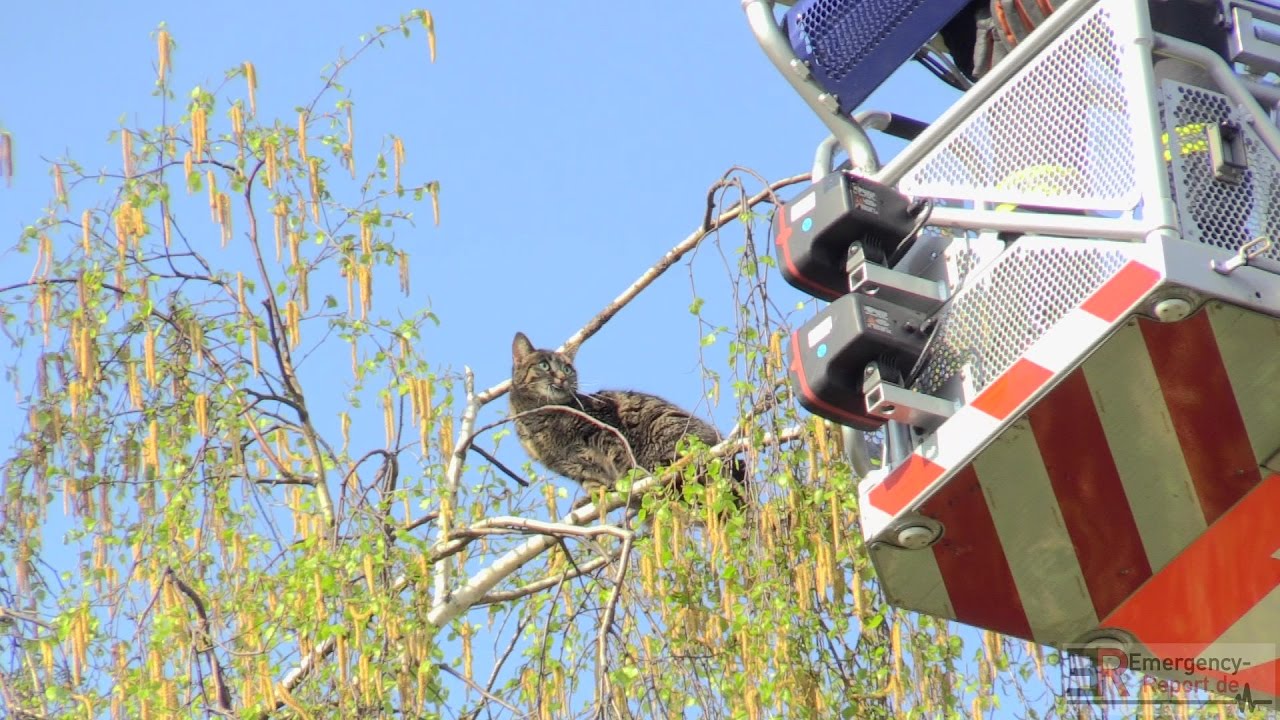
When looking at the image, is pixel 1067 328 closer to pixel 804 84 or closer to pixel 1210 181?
pixel 1210 181

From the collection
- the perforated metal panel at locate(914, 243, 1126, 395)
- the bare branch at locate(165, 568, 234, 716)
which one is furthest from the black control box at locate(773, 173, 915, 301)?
the bare branch at locate(165, 568, 234, 716)

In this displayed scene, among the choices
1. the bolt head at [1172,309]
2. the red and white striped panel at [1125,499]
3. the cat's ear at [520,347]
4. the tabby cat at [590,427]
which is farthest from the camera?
the cat's ear at [520,347]

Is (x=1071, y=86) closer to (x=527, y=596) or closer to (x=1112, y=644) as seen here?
(x=1112, y=644)

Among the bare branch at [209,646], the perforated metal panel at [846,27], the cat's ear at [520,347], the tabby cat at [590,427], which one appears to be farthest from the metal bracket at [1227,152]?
the cat's ear at [520,347]

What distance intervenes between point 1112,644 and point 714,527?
1.27 meters

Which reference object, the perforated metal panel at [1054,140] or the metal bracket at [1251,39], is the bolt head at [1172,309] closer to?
the perforated metal panel at [1054,140]

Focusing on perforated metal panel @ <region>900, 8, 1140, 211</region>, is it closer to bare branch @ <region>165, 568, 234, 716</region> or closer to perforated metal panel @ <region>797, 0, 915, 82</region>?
perforated metal panel @ <region>797, 0, 915, 82</region>

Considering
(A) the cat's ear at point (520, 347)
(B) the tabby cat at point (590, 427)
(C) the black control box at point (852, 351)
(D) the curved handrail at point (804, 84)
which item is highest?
(A) the cat's ear at point (520, 347)

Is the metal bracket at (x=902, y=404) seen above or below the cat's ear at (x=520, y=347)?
below

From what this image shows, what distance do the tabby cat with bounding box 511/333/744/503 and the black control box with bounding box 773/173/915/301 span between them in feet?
12.3

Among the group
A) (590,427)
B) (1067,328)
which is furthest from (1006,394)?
(590,427)

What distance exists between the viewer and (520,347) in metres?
10.1

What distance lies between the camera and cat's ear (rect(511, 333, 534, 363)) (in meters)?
10.0

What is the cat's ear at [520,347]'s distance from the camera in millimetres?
10047
